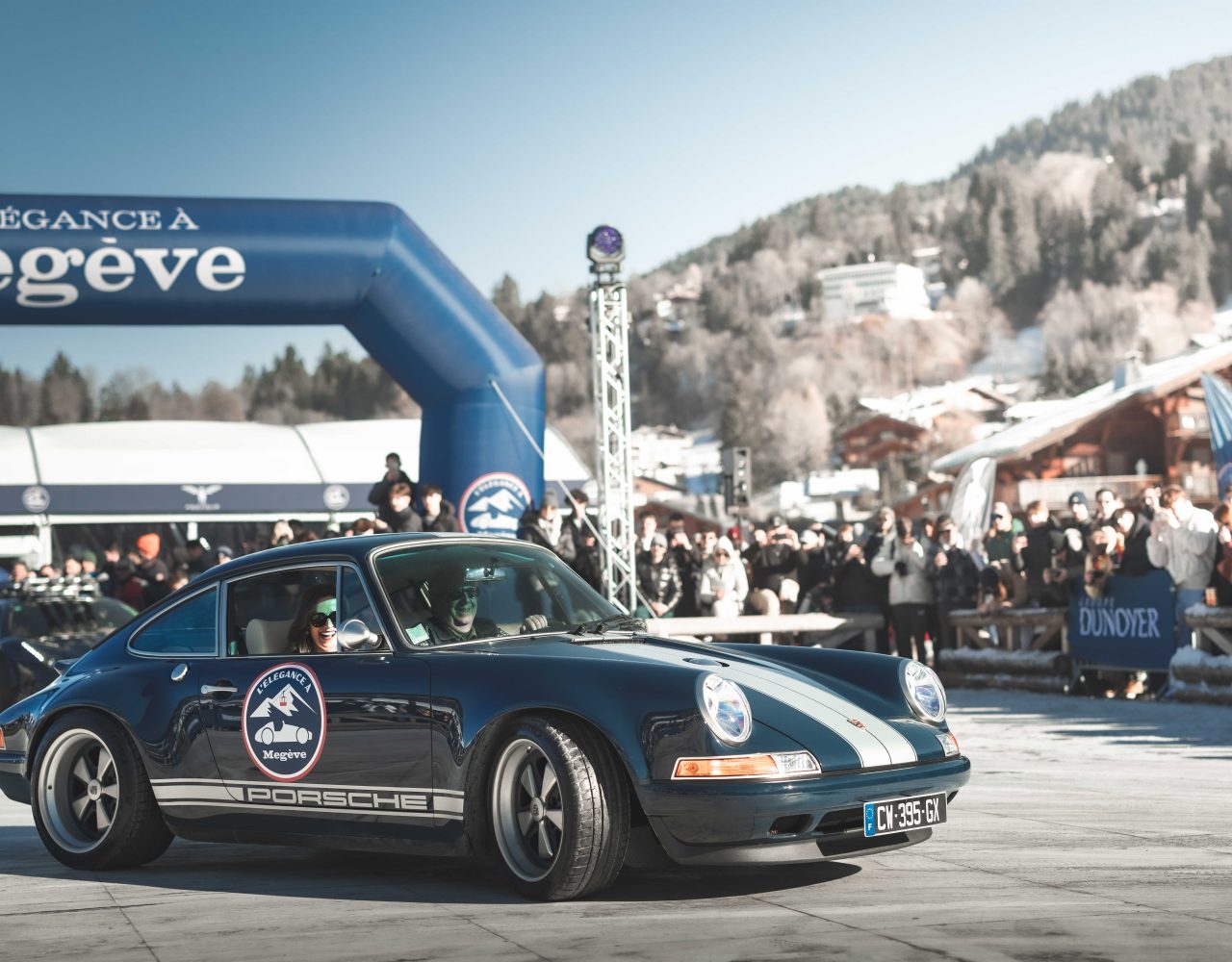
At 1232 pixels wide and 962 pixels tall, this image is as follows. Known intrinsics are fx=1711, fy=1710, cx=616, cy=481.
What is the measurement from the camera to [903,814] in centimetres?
597

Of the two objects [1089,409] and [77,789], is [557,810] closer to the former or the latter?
[77,789]

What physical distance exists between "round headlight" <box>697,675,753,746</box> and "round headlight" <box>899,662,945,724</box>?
100 centimetres

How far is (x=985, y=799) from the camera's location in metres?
8.72

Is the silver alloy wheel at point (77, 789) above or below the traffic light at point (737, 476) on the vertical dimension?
below

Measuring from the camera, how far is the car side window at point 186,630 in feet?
23.2

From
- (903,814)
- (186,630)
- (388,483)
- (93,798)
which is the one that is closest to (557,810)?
(903,814)

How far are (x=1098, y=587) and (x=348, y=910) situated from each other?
36.0 ft

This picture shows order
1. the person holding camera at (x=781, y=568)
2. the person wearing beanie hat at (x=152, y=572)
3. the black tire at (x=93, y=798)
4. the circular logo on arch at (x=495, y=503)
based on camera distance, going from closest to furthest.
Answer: the black tire at (x=93, y=798) < the circular logo on arch at (x=495, y=503) < the person holding camera at (x=781, y=568) < the person wearing beanie hat at (x=152, y=572)

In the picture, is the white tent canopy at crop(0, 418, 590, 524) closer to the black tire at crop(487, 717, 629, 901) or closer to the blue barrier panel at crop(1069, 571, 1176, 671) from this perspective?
the blue barrier panel at crop(1069, 571, 1176, 671)

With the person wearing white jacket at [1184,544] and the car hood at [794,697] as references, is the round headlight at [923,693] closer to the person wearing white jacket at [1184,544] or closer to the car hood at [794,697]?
the car hood at [794,697]

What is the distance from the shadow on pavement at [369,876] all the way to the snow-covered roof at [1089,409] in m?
33.4

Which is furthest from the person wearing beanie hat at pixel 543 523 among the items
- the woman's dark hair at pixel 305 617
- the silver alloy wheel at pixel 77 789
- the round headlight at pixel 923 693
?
the round headlight at pixel 923 693

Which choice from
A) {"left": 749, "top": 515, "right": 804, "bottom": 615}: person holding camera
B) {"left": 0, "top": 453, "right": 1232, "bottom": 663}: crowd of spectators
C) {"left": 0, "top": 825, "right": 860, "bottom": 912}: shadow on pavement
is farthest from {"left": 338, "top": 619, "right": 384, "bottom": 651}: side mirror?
{"left": 749, "top": 515, "right": 804, "bottom": 615}: person holding camera

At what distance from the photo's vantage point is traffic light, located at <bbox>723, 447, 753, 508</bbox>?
25.0 meters
